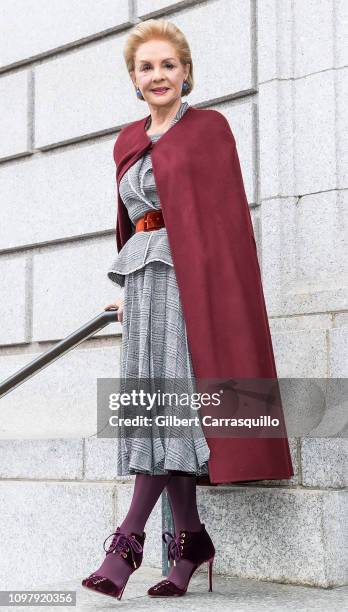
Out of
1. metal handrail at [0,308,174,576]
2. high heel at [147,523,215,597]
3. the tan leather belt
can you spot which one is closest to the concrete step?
high heel at [147,523,215,597]

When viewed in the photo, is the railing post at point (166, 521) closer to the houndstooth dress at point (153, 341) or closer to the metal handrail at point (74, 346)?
the metal handrail at point (74, 346)

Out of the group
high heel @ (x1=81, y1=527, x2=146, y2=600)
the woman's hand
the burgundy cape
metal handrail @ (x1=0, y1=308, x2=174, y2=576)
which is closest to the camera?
high heel @ (x1=81, y1=527, x2=146, y2=600)

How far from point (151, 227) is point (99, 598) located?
61.0 inches

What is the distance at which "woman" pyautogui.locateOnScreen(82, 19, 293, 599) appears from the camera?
3.96 m

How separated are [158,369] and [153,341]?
118 mm

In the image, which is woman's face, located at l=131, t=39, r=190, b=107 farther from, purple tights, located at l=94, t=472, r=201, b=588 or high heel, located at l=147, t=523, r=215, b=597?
high heel, located at l=147, t=523, r=215, b=597

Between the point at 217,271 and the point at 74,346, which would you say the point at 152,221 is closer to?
the point at 217,271

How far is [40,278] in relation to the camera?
6.79 m

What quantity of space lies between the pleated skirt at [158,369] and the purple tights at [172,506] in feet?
0.20

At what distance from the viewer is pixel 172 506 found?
408cm

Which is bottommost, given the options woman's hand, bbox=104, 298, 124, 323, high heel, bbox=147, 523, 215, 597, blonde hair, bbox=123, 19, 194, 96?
high heel, bbox=147, 523, 215, 597

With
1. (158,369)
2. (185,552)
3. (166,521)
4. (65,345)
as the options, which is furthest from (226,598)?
(65,345)

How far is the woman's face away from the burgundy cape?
0.14 m

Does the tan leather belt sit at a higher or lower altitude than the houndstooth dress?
higher
